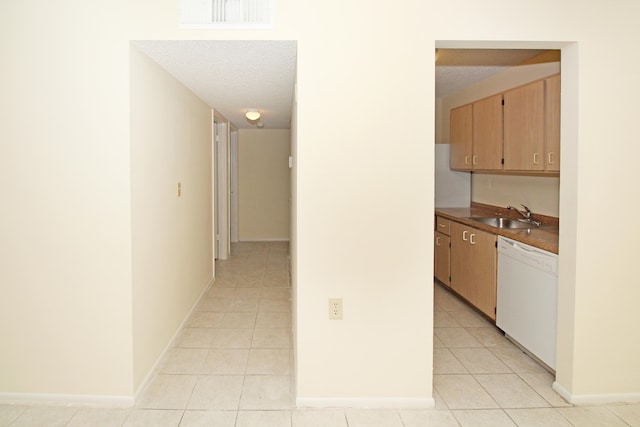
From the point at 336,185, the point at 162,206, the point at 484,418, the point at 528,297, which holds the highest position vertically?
the point at 336,185

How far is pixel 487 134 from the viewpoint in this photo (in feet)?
14.2

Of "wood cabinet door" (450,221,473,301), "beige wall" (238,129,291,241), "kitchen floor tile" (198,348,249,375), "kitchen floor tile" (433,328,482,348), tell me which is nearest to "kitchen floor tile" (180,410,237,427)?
"kitchen floor tile" (198,348,249,375)

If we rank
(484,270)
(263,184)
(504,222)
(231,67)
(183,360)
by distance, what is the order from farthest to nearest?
(263,184), (504,222), (484,270), (183,360), (231,67)

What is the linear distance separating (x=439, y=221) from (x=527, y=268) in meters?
1.85

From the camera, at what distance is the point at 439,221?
502cm

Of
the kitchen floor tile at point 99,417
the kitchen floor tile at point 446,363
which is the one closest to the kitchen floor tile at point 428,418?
the kitchen floor tile at point 446,363

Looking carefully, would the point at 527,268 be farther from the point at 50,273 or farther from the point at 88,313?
the point at 50,273

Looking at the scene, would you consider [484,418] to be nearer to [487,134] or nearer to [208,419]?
[208,419]

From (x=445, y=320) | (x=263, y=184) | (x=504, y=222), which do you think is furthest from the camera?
(x=263, y=184)

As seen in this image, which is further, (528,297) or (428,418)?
(528,297)

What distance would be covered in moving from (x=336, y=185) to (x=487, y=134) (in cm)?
244

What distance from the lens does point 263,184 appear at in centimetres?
865

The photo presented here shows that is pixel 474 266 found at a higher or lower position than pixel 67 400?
higher

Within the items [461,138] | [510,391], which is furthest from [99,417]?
[461,138]
